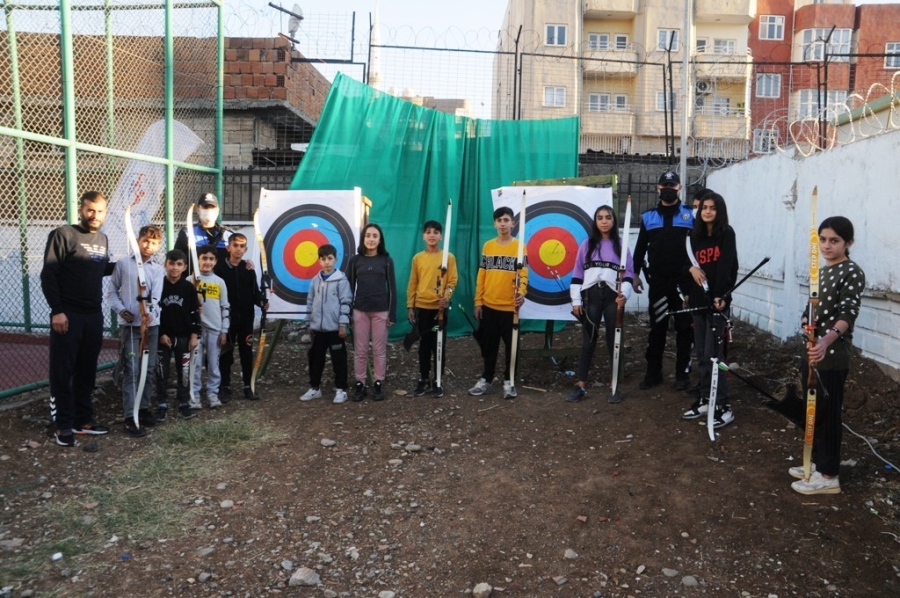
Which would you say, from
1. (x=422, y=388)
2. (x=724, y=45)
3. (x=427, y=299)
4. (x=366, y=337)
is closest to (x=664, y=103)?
(x=427, y=299)

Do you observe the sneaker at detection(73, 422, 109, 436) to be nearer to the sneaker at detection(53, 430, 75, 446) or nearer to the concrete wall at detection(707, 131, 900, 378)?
the sneaker at detection(53, 430, 75, 446)

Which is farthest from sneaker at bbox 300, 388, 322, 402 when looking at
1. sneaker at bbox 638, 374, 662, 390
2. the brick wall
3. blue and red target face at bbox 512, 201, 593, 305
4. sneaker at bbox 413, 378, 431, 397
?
the brick wall

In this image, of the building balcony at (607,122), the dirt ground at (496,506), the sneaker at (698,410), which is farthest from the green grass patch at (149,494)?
the building balcony at (607,122)

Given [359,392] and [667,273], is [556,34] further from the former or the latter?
[359,392]

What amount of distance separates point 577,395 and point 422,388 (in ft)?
4.58

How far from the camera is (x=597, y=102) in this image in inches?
1109

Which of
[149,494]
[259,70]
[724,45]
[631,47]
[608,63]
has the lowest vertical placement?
[149,494]

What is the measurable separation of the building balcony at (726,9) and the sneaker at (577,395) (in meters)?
30.9

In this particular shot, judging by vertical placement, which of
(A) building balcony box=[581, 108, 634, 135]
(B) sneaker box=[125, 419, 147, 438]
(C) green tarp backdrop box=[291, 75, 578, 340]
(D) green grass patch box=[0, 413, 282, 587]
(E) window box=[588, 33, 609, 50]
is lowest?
(D) green grass patch box=[0, 413, 282, 587]

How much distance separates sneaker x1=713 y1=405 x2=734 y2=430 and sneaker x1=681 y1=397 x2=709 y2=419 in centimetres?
11

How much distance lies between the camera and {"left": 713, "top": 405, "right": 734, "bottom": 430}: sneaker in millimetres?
Result: 5102

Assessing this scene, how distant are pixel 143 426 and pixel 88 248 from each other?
1.39 metres

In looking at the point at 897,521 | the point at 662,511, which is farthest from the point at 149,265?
the point at 897,521

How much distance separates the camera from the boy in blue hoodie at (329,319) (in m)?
6.22
